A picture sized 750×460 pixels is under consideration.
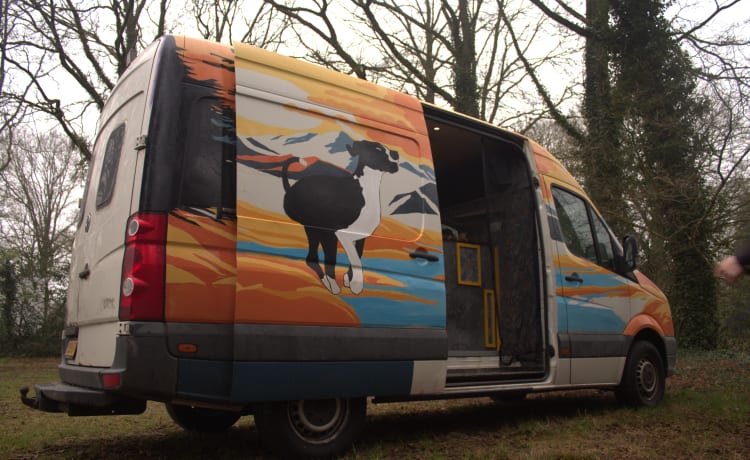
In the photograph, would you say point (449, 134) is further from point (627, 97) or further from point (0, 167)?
point (0, 167)

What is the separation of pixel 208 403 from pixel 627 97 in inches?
540

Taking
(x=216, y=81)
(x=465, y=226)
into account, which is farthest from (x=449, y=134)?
(x=216, y=81)

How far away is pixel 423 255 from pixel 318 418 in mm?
1377

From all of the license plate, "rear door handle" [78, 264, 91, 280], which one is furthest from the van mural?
the license plate

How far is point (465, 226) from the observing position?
7.13 m

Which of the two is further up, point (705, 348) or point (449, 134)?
point (449, 134)

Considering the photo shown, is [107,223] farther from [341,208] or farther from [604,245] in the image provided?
[604,245]

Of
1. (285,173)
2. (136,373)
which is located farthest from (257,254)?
(136,373)

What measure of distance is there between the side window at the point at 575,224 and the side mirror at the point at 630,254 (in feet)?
1.32

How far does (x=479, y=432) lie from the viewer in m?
5.35

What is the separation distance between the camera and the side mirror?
6.67m

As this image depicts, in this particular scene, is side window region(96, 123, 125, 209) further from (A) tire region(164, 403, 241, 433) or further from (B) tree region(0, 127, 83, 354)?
(B) tree region(0, 127, 83, 354)

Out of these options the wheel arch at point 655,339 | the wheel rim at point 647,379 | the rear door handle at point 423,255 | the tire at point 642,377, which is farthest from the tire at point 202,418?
the wheel arch at point 655,339

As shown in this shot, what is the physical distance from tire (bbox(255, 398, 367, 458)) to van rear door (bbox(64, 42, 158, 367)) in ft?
3.42
